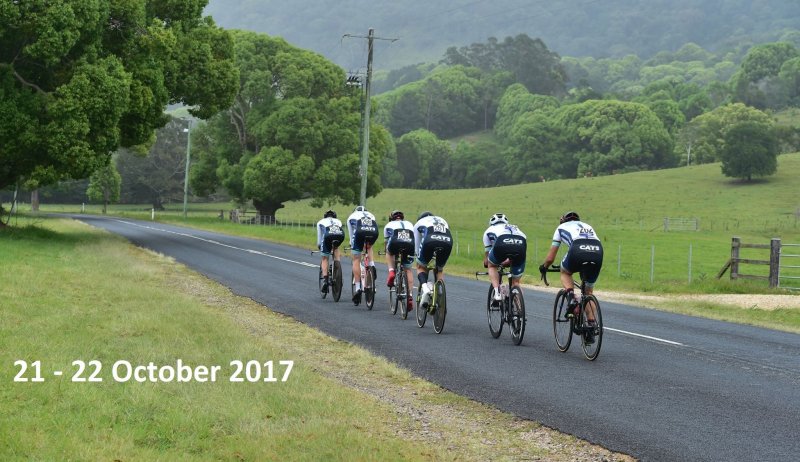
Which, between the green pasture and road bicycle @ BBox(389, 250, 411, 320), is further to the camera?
the green pasture

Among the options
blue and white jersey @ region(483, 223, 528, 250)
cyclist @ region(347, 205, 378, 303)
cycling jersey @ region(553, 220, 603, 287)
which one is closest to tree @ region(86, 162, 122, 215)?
cyclist @ region(347, 205, 378, 303)

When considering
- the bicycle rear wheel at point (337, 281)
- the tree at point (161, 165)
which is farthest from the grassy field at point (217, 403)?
the tree at point (161, 165)

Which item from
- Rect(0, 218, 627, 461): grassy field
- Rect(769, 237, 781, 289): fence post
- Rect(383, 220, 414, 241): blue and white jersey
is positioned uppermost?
Rect(383, 220, 414, 241): blue and white jersey

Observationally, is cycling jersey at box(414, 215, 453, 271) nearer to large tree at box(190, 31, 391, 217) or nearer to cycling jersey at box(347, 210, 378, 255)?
cycling jersey at box(347, 210, 378, 255)

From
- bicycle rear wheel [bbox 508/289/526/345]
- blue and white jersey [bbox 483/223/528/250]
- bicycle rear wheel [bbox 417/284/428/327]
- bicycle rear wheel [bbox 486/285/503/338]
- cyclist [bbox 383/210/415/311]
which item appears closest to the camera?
bicycle rear wheel [bbox 508/289/526/345]

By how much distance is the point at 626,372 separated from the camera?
11.8 metres

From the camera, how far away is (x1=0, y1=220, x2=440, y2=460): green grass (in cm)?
718

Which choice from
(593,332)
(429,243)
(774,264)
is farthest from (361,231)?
(774,264)

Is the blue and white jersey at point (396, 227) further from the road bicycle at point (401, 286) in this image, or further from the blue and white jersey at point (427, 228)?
the blue and white jersey at point (427, 228)

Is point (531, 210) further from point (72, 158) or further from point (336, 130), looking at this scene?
point (72, 158)

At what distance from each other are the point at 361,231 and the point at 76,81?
18.3 meters

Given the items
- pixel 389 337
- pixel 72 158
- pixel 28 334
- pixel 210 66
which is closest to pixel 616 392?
pixel 389 337

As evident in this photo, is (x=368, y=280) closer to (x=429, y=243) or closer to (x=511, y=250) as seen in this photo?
(x=429, y=243)

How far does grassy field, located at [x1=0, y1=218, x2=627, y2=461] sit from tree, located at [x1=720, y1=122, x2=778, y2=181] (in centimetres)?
9055
